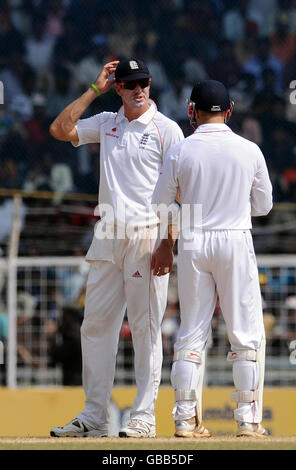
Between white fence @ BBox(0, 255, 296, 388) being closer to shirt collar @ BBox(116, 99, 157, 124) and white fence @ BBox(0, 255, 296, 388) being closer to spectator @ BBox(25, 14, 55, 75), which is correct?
spectator @ BBox(25, 14, 55, 75)

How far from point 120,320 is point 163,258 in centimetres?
53

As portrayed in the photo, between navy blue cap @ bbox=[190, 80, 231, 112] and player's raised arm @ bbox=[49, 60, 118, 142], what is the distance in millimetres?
649

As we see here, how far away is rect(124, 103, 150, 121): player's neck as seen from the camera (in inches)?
221

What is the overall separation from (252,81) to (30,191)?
309 cm

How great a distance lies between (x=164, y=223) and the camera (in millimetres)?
5340

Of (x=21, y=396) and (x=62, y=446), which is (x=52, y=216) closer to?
(x=21, y=396)

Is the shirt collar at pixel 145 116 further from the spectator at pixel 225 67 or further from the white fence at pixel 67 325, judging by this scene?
the spectator at pixel 225 67

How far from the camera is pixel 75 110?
5637mm

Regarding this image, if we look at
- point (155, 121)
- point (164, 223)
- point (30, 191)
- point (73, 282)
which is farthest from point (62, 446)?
point (30, 191)

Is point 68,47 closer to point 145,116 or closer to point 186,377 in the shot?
point 145,116

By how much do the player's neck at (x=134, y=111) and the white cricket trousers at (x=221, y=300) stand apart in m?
0.87

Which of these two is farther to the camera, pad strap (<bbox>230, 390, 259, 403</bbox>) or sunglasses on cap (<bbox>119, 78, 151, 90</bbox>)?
sunglasses on cap (<bbox>119, 78, 151, 90</bbox>)

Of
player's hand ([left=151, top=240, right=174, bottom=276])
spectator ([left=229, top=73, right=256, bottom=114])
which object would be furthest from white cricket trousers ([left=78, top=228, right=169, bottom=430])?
spectator ([left=229, top=73, right=256, bottom=114])

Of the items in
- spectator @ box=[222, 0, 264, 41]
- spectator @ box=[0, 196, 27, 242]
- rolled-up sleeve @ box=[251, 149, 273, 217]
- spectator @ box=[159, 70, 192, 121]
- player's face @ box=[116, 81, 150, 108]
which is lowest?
rolled-up sleeve @ box=[251, 149, 273, 217]
